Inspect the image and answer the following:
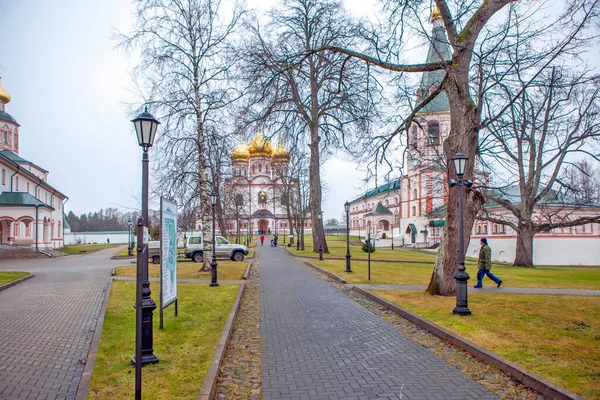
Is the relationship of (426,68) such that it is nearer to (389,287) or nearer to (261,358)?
(389,287)

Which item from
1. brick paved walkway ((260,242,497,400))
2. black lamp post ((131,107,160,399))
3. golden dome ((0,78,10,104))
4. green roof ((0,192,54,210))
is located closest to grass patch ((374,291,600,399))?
brick paved walkway ((260,242,497,400))

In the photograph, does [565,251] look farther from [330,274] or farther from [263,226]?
[263,226]

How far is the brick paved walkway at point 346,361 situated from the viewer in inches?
213

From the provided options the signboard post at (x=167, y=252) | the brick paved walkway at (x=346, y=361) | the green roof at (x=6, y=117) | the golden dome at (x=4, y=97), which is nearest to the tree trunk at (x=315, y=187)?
the brick paved walkway at (x=346, y=361)

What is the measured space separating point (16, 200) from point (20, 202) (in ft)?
1.41

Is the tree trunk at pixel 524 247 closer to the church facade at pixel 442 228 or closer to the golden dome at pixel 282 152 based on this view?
the church facade at pixel 442 228

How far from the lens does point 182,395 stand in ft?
16.5

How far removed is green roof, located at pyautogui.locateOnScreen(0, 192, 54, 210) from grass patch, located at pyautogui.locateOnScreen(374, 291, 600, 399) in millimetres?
37078

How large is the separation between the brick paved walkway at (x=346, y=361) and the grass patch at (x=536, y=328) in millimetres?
1067

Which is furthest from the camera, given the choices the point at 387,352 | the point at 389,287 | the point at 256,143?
the point at 256,143

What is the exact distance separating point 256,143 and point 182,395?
22085mm

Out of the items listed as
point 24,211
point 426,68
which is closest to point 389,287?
point 426,68

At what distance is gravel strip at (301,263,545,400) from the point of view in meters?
5.44

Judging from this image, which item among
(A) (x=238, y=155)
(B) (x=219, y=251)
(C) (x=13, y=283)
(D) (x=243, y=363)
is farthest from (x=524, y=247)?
(C) (x=13, y=283)
